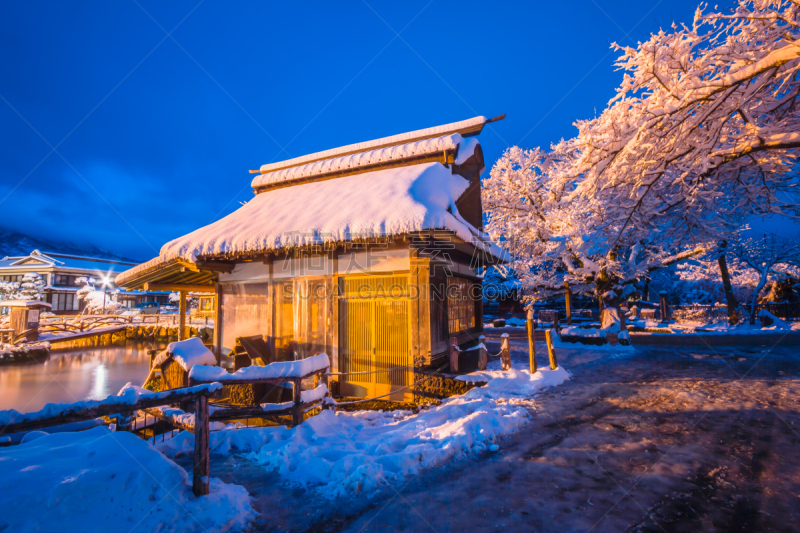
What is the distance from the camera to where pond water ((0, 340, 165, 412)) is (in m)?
10.8

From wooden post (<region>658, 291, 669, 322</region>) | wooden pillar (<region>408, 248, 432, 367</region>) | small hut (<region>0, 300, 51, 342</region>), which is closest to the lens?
wooden pillar (<region>408, 248, 432, 367</region>)

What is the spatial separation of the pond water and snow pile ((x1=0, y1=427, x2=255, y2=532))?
674 cm

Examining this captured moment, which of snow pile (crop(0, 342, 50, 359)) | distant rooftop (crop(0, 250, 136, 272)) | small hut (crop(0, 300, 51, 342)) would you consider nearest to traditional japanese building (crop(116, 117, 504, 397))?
snow pile (crop(0, 342, 50, 359))

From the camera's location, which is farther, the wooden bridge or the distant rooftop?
the distant rooftop

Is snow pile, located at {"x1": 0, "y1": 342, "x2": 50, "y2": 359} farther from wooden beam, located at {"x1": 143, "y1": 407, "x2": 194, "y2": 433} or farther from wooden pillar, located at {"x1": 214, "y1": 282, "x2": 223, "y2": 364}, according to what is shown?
wooden beam, located at {"x1": 143, "y1": 407, "x2": 194, "y2": 433}

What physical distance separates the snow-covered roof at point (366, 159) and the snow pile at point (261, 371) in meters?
7.21

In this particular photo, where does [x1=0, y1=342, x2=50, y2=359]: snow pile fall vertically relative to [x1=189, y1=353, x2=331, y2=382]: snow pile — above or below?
below

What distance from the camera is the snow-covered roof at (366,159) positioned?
33.9 feet

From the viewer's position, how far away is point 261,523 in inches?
126

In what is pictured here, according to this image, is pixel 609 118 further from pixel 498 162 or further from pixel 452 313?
pixel 498 162

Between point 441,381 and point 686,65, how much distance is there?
709 centimetres

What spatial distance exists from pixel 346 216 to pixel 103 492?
21.1ft

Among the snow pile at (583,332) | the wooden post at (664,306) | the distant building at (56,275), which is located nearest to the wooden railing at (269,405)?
the snow pile at (583,332)

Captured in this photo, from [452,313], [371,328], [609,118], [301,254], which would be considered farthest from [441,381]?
[609,118]
